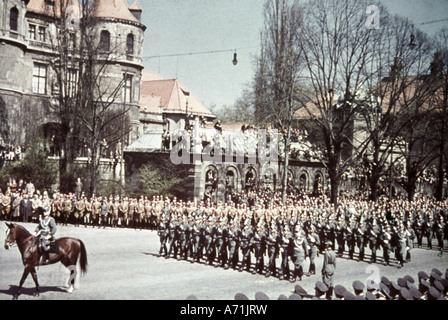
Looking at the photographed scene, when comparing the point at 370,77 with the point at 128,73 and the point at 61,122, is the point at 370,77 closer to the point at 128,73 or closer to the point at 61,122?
the point at 128,73

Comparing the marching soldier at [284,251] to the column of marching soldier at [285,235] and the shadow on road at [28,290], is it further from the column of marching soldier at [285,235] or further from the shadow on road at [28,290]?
the shadow on road at [28,290]

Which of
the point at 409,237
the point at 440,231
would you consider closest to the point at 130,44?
the point at 409,237

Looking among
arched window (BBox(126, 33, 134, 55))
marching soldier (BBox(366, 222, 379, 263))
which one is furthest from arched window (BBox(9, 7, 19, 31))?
marching soldier (BBox(366, 222, 379, 263))

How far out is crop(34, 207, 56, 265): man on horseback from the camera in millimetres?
8023

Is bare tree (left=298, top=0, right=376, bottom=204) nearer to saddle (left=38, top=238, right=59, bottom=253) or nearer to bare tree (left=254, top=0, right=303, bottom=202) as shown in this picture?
bare tree (left=254, top=0, right=303, bottom=202)

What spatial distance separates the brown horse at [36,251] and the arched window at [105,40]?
4460mm

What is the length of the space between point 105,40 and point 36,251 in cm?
493

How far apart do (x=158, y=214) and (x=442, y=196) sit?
9991mm

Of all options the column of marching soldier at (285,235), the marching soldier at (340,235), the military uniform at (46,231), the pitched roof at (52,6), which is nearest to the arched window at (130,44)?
the pitched roof at (52,6)

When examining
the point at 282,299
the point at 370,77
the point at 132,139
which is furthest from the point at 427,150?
the point at 132,139

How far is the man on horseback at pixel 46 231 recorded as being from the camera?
802 cm

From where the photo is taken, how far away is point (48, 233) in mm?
8289
